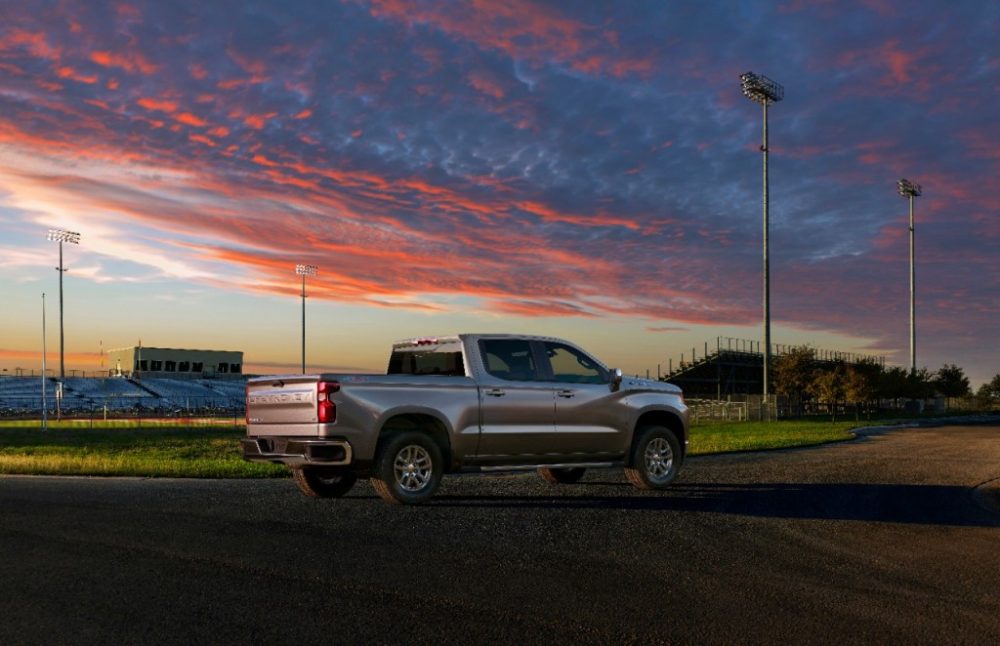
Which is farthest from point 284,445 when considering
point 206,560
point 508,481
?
point 508,481

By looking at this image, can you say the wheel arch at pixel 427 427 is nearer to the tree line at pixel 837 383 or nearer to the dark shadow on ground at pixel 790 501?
the dark shadow on ground at pixel 790 501

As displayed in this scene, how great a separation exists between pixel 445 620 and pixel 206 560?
300cm

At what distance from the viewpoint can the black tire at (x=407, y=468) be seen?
1124cm

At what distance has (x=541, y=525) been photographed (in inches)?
393

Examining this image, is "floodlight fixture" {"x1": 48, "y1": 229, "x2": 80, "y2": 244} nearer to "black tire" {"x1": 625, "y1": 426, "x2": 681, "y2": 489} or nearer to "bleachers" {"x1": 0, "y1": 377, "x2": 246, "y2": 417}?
"bleachers" {"x1": 0, "y1": 377, "x2": 246, "y2": 417}

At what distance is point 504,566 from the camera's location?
25.4 feet

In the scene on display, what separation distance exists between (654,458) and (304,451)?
17.5 feet

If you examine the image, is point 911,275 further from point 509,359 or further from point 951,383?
point 509,359

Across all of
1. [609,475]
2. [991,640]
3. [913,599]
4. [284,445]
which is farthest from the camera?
[609,475]

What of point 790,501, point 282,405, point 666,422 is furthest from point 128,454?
point 790,501

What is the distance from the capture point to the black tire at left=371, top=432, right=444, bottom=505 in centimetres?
1124

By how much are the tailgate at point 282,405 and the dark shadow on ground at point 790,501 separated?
2.06m

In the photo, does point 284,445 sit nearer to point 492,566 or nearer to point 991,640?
point 492,566

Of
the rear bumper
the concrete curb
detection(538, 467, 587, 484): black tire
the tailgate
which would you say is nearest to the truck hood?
detection(538, 467, 587, 484): black tire
